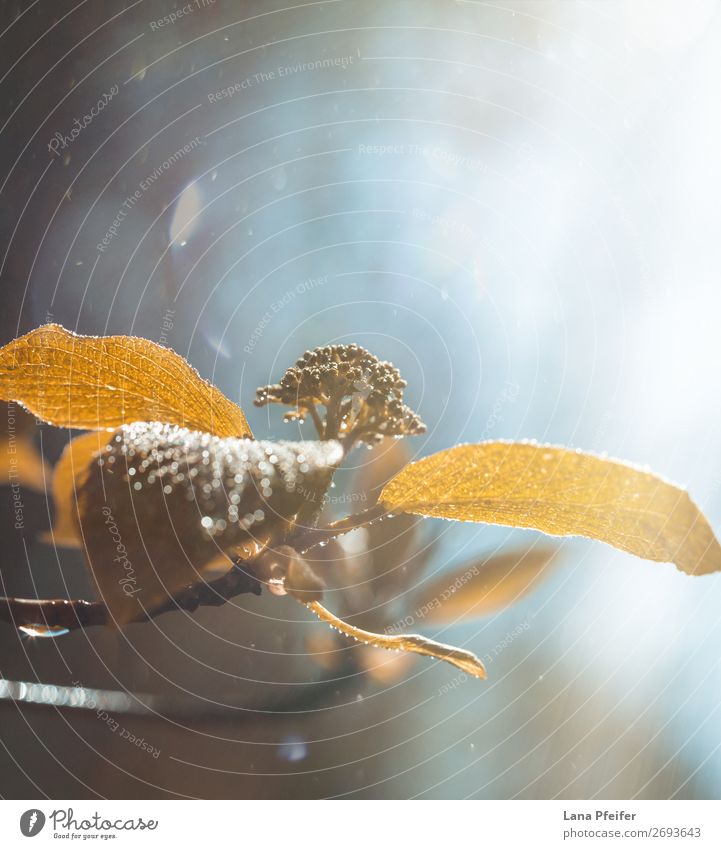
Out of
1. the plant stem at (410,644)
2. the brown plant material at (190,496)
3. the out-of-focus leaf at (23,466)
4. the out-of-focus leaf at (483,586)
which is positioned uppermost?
the out-of-focus leaf at (23,466)

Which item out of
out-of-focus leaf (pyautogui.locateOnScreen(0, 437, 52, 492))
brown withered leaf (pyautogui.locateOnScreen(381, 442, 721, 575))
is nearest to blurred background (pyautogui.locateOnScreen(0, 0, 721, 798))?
out-of-focus leaf (pyautogui.locateOnScreen(0, 437, 52, 492))

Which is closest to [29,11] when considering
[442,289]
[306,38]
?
[306,38]

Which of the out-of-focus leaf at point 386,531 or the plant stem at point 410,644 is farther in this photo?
the out-of-focus leaf at point 386,531

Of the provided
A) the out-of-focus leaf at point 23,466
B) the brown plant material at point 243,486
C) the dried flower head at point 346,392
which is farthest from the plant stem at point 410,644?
the out-of-focus leaf at point 23,466

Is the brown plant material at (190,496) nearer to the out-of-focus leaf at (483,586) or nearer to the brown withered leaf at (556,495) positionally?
the brown withered leaf at (556,495)

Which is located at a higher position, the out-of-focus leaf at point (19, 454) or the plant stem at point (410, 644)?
the out-of-focus leaf at point (19, 454)

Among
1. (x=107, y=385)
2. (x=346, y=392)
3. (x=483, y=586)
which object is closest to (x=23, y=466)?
(x=107, y=385)

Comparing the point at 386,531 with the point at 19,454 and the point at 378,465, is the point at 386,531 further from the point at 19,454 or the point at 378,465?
the point at 19,454

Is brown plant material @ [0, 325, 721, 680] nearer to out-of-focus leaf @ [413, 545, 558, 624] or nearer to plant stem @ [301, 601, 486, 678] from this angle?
plant stem @ [301, 601, 486, 678]
